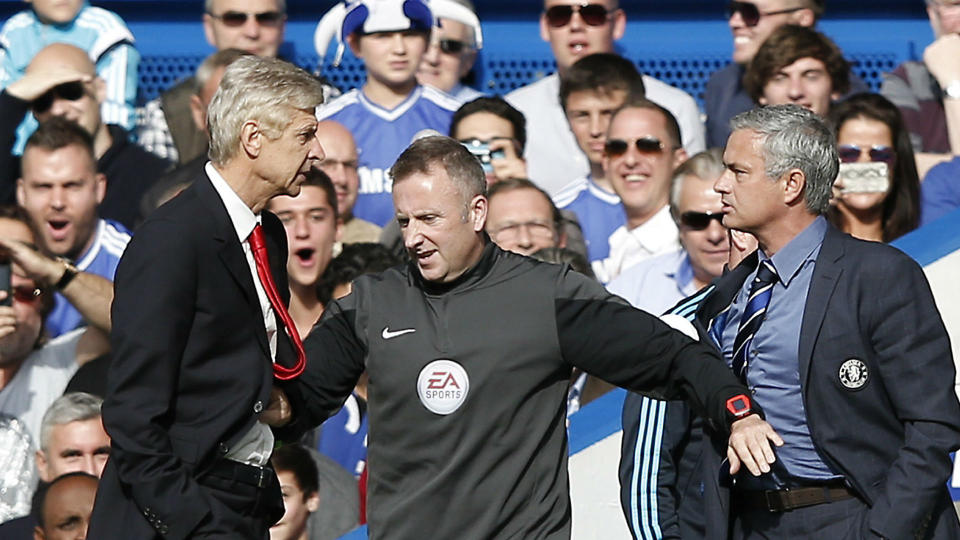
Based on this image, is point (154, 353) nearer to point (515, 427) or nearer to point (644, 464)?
point (515, 427)

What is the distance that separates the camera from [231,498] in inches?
170

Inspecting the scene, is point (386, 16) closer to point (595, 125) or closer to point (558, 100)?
point (558, 100)

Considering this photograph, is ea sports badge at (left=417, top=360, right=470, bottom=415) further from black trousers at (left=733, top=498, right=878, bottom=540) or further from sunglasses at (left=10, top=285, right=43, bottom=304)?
sunglasses at (left=10, top=285, right=43, bottom=304)

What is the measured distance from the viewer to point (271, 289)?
14.7 feet

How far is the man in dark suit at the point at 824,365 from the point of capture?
4.56 metres

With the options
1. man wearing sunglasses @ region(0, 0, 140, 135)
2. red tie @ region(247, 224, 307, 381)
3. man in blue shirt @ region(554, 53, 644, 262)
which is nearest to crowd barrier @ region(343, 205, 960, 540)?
red tie @ region(247, 224, 307, 381)

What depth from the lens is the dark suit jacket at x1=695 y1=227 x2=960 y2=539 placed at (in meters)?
4.53

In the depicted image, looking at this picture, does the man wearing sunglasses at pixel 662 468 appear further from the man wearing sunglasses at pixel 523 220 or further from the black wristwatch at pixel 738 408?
the man wearing sunglasses at pixel 523 220

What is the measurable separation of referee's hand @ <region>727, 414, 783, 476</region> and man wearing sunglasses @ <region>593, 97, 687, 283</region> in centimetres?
329

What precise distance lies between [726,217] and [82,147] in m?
4.06

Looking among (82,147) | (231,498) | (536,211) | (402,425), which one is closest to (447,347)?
(402,425)

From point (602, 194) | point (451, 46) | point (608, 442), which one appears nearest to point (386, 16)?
point (451, 46)

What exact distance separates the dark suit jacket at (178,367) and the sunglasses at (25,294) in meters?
3.10

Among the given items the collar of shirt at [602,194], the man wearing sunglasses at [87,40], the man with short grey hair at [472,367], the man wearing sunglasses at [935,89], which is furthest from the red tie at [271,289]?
the man wearing sunglasses at [87,40]
